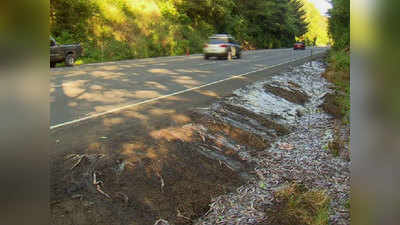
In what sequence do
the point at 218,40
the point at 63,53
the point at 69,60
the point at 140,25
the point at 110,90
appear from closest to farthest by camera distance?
the point at 110,90
the point at 63,53
the point at 69,60
the point at 218,40
the point at 140,25

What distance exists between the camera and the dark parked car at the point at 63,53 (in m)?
18.4

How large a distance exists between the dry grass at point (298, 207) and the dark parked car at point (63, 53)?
1592 cm

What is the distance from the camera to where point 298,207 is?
489 cm

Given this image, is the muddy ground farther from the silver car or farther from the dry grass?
the silver car

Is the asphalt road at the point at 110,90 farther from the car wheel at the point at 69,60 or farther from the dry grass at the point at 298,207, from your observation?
the car wheel at the point at 69,60

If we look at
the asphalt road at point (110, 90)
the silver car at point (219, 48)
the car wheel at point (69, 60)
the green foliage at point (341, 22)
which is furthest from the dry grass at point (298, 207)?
the green foliage at point (341, 22)

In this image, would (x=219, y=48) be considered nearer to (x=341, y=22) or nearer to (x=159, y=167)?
(x=341, y=22)

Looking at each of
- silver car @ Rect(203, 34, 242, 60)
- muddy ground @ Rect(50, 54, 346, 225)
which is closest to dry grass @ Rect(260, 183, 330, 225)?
muddy ground @ Rect(50, 54, 346, 225)

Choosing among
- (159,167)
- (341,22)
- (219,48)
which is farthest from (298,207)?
(341,22)

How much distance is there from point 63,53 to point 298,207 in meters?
16.9

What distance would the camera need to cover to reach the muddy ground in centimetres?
417
